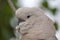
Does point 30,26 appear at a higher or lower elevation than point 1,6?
lower

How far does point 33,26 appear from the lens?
204 cm

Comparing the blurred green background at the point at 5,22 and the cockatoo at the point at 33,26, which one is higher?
the blurred green background at the point at 5,22

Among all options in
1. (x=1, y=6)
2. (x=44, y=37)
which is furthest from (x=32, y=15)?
(x=1, y=6)

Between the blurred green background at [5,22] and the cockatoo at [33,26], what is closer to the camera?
the cockatoo at [33,26]

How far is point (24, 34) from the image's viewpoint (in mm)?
2021

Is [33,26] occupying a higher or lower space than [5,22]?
lower

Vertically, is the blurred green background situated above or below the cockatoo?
above

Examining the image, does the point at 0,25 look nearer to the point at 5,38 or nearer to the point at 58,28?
the point at 5,38

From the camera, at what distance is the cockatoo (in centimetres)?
200

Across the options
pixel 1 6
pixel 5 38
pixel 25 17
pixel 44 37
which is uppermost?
pixel 1 6

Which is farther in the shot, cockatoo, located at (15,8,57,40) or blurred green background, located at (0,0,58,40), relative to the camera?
blurred green background, located at (0,0,58,40)

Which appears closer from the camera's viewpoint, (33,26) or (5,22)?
(33,26)

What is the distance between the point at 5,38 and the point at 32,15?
0.62 m

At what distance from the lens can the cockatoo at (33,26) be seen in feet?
6.57
